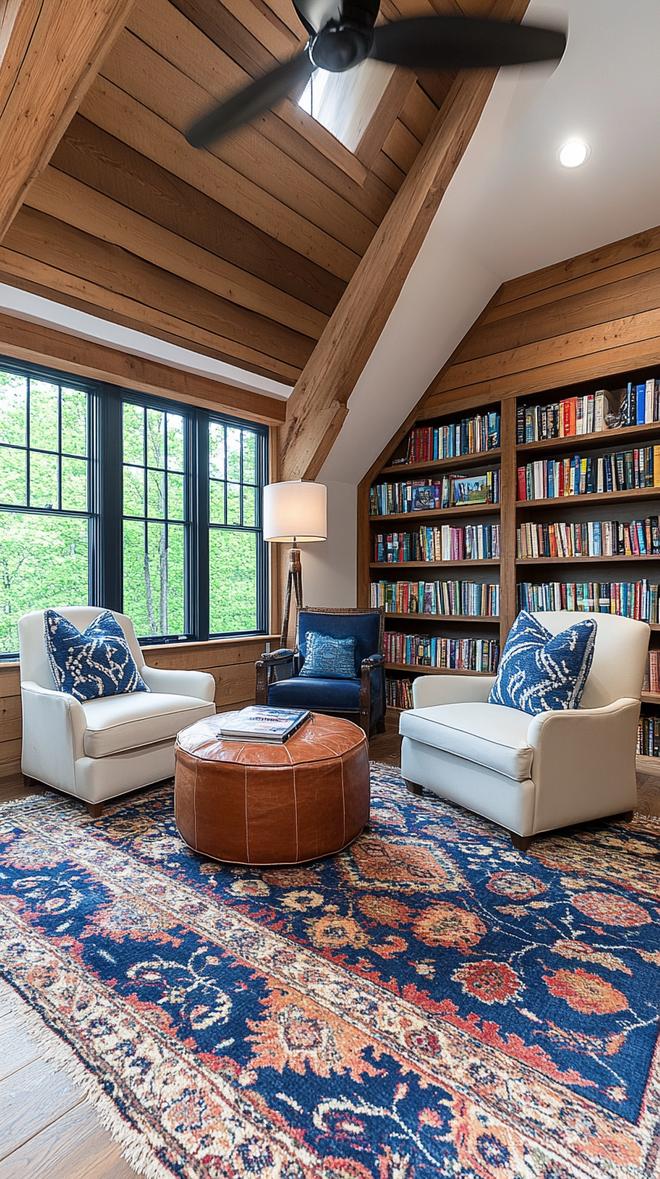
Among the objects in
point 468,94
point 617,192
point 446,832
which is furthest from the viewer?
point 617,192

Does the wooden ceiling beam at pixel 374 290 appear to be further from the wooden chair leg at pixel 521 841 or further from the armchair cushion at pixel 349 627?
the wooden chair leg at pixel 521 841

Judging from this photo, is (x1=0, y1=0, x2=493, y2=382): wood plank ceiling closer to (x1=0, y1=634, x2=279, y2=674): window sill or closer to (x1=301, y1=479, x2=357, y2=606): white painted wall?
(x1=301, y1=479, x2=357, y2=606): white painted wall

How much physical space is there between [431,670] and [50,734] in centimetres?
271

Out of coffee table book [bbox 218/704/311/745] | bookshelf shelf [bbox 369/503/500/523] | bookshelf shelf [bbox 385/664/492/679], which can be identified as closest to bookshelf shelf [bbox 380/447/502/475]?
bookshelf shelf [bbox 369/503/500/523]

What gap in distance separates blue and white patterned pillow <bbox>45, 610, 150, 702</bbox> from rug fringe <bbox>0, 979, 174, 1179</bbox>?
5.22 feet

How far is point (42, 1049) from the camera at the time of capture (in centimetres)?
142

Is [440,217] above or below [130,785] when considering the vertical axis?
above

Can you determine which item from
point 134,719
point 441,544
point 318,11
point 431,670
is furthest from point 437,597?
point 318,11

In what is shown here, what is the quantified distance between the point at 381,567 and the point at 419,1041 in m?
3.84

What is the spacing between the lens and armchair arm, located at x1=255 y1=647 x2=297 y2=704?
12.6 feet

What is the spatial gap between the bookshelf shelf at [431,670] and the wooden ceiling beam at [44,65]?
362cm

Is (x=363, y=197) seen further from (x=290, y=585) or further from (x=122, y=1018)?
(x=122, y=1018)

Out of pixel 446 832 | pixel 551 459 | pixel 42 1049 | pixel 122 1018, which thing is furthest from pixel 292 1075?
pixel 551 459

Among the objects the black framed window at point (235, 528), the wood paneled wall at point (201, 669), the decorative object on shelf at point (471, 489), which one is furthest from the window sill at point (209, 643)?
the decorative object on shelf at point (471, 489)
